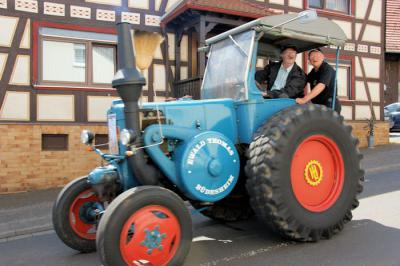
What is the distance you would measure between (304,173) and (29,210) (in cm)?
456

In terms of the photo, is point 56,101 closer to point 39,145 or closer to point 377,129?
point 39,145

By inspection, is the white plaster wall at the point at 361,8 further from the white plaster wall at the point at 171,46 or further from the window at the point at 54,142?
the window at the point at 54,142

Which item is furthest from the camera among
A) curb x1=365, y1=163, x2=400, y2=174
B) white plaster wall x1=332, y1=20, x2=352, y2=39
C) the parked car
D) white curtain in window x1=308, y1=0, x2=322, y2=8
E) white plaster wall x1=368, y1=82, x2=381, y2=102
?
the parked car

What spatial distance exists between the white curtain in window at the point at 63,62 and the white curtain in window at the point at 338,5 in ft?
26.0

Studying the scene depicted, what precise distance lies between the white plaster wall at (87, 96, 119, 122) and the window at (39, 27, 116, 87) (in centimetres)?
34

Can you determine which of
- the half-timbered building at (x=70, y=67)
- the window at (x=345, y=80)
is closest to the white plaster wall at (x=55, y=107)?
the half-timbered building at (x=70, y=67)

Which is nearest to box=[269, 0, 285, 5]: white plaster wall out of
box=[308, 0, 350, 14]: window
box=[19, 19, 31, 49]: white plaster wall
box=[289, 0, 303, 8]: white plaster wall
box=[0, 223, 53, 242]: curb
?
box=[289, 0, 303, 8]: white plaster wall

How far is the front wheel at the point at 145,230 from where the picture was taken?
3.07 metres

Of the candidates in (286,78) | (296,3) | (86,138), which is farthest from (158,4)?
(86,138)

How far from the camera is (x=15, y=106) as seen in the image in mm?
8781

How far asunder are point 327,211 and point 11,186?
6494 millimetres

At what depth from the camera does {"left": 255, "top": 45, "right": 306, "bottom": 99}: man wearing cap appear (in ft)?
15.3

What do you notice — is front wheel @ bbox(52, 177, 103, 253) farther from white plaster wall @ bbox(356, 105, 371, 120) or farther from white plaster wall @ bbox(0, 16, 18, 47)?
white plaster wall @ bbox(356, 105, 371, 120)

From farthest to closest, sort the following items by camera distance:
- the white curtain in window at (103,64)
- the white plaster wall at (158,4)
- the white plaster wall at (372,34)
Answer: the white plaster wall at (372,34), the white plaster wall at (158,4), the white curtain in window at (103,64)
